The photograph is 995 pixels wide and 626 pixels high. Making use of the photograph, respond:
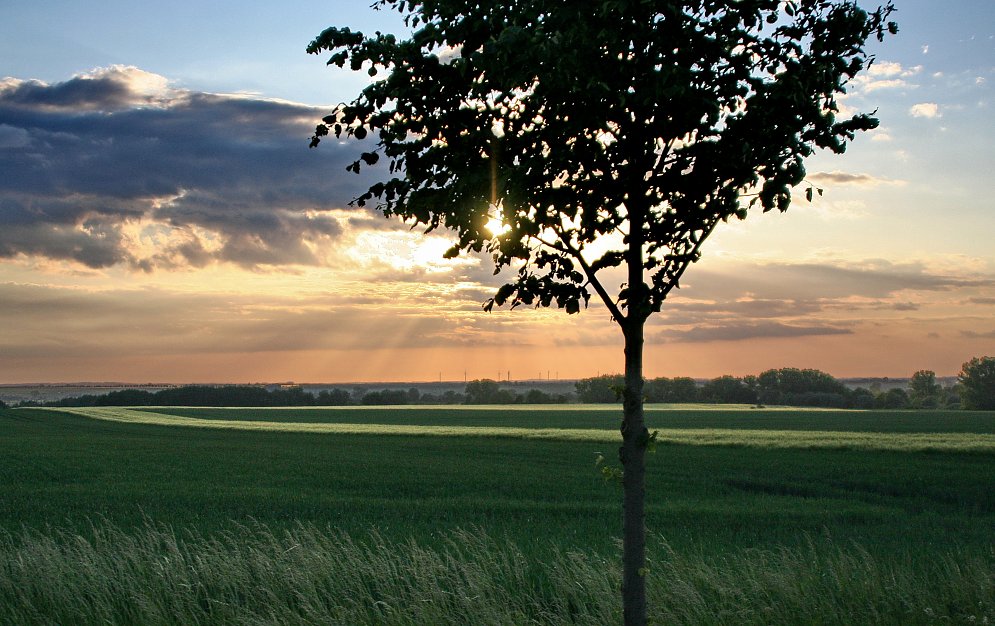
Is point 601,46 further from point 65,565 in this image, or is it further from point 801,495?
point 801,495

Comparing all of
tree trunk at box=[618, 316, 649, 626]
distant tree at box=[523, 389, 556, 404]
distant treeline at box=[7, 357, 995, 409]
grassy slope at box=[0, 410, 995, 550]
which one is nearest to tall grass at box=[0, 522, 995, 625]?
tree trunk at box=[618, 316, 649, 626]

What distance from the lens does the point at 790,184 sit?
614 centimetres

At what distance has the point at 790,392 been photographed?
158750 mm

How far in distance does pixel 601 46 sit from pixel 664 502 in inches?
893

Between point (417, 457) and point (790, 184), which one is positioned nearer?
point (790, 184)

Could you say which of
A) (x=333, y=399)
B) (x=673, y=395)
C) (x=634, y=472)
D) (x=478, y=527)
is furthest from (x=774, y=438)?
(x=333, y=399)

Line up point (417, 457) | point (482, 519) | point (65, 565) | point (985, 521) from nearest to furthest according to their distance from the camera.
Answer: point (65, 565) → point (482, 519) → point (985, 521) → point (417, 457)

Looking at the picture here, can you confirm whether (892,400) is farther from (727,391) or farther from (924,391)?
(727,391)

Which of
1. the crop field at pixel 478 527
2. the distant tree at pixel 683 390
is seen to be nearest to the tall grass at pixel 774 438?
the crop field at pixel 478 527

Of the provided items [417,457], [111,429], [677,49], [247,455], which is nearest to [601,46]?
[677,49]

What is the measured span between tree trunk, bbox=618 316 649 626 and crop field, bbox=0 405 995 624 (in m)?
1.64

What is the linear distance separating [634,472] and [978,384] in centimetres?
16077

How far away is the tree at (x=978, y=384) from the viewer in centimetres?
14188

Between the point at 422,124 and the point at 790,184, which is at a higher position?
the point at 422,124
